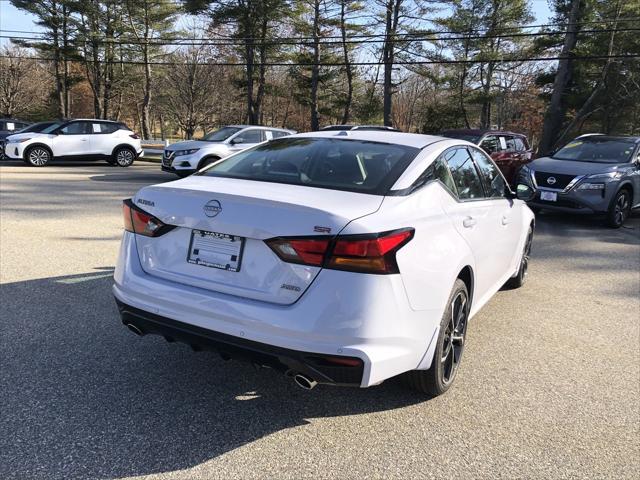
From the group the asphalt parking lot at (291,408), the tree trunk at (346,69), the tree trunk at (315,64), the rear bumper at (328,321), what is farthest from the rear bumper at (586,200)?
the tree trunk at (346,69)

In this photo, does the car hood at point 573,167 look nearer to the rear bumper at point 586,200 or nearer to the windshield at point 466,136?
the rear bumper at point 586,200

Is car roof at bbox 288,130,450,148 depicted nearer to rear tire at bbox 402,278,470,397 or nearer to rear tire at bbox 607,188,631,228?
rear tire at bbox 402,278,470,397

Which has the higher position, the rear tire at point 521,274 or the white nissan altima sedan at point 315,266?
the white nissan altima sedan at point 315,266

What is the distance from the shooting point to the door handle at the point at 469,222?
136 inches

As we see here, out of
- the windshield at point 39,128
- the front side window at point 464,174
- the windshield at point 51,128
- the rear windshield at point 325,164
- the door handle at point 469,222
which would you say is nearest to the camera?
the rear windshield at point 325,164

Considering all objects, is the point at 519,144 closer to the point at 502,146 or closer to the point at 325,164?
the point at 502,146

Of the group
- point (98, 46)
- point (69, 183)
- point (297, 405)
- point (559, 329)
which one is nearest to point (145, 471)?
point (297, 405)

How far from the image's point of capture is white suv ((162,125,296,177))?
14.2m

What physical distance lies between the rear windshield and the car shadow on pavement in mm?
1269

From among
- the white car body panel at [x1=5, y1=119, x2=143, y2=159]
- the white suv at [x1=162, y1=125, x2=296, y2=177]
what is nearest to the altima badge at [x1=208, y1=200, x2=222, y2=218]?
the white suv at [x1=162, y1=125, x2=296, y2=177]

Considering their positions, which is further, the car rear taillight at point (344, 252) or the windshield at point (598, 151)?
the windshield at point (598, 151)

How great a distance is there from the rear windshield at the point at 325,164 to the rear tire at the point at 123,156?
55.8 feet

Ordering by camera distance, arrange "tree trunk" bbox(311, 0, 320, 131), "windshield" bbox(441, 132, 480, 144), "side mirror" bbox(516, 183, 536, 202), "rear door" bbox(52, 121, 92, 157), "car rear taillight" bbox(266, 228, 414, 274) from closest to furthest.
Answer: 1. "car rear taillight" bbox(266, 228, 414, 274)
2. "side mirror" bbox(516, 183, 536, 202)
3. "windshield" bbox(441, 132, 480, 144)
4. "rear door" bbox(52, 121, 92, 157)
5. "tree trunk" bbox(311, 0, 320, 131)

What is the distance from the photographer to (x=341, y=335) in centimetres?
250
